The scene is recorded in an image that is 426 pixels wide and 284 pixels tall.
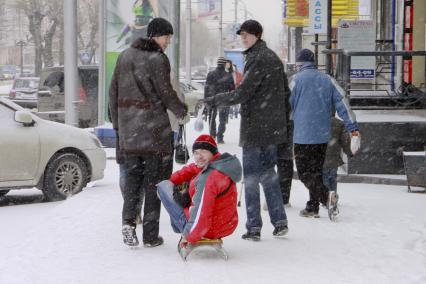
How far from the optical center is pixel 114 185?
40.2ft

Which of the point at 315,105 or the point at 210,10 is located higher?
the point at 210,10

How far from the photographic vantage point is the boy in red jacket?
6.50 meters

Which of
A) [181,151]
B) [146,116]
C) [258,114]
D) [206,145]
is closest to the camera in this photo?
[206,145]

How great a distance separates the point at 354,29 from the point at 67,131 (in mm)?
7021

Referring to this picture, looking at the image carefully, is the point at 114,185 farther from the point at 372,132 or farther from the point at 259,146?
the point at 259,146

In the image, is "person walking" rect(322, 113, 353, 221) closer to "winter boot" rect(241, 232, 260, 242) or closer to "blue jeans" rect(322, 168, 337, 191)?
"blue jeans" rect(322, 168, 337, 191)

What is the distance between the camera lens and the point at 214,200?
652 cm

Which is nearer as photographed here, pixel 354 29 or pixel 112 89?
pixel 112 89

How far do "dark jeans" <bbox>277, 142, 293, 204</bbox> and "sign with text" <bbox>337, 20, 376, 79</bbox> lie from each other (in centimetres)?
735

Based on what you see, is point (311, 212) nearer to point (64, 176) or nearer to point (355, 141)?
point (355, 141)

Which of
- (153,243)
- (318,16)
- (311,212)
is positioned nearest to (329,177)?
(311,212)

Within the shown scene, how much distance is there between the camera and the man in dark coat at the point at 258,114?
7.30 m

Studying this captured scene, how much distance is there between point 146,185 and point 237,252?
95 centimetres

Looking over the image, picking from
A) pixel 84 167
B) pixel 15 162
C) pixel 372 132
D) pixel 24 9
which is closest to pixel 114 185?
pixel 84 167
